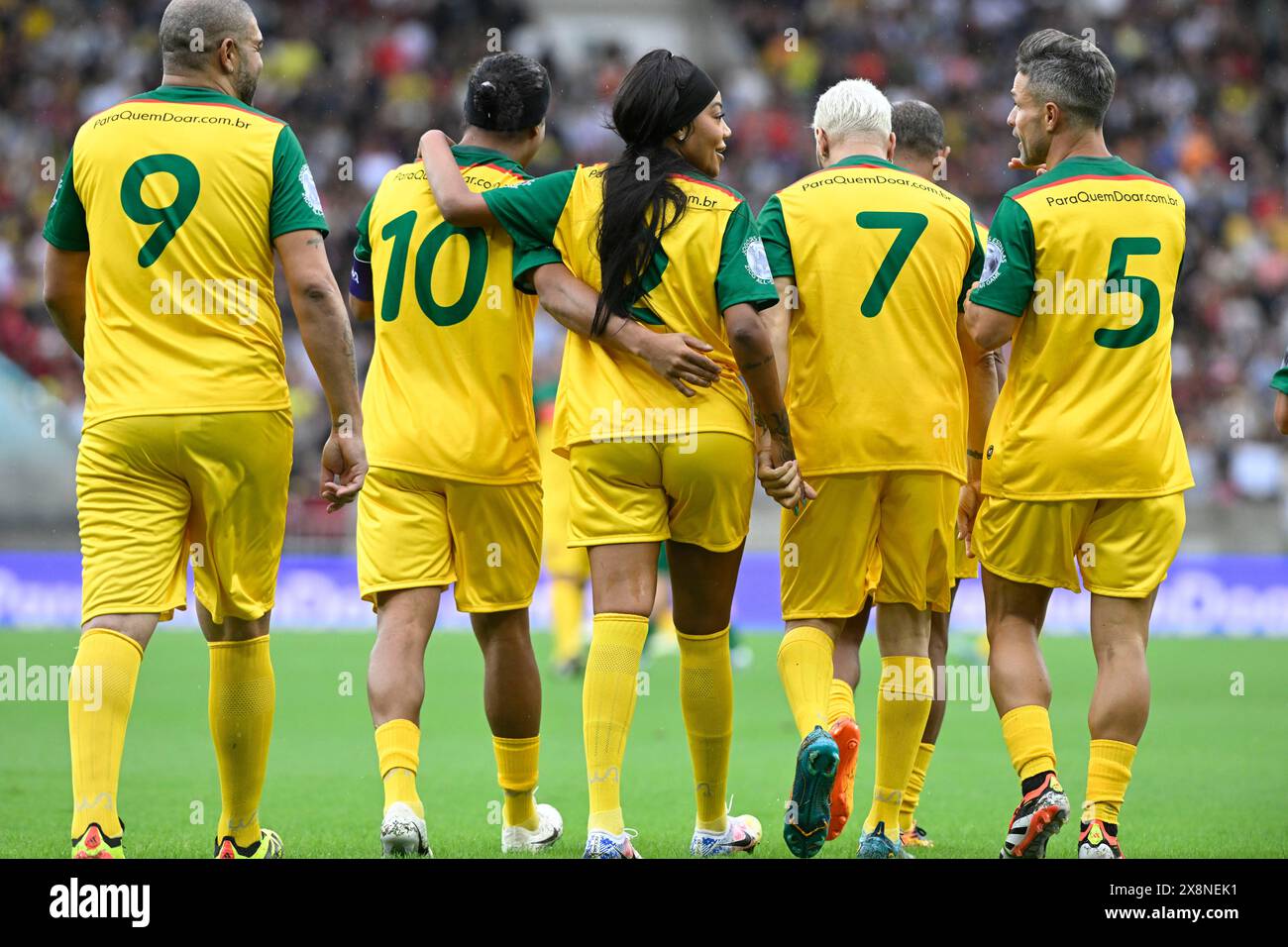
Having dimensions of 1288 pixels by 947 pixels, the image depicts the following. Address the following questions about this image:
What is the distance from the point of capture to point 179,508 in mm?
5133

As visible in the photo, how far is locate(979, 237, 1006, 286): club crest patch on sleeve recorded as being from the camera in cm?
553

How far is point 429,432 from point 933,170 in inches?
87.3

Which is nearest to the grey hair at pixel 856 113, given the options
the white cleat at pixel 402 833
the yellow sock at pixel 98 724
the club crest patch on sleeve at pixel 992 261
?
the club crest patch on sleeve at pixel 992 261

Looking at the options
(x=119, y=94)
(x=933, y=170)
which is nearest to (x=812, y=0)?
(x=119, y=94)

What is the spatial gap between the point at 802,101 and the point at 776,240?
2022cm

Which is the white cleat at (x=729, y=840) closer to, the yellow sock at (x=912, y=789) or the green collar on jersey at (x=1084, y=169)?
the yellow sock at (x=912, y=789)

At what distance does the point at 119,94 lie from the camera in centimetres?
2316

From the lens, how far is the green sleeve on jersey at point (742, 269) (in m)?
5.30

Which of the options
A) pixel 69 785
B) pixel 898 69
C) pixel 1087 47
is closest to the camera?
pixel 1087 47

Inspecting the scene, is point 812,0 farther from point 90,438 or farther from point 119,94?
point 90,438

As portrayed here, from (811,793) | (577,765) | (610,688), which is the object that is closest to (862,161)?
(610,688)

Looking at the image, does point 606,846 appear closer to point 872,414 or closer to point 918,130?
point 872,414

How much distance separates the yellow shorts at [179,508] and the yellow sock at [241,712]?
0.17m
